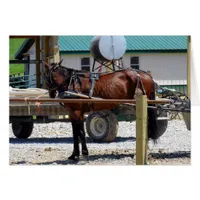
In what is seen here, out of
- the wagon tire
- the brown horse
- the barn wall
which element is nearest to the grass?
the barn wall

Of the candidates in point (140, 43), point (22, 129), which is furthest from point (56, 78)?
point (140, 43)

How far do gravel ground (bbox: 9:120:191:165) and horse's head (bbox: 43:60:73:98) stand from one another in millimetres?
1277

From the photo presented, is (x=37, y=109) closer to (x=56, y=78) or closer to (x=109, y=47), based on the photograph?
(x=109, y=47)

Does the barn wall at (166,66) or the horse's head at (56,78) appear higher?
the barn wall at (166,66)

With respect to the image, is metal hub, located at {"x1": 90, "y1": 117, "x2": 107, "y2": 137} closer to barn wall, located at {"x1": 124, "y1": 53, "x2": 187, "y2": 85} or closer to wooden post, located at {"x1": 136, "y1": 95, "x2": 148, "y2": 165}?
wooden post, located at {"x1": 136, "y1": 95, "x2": 148, "y2": 165}

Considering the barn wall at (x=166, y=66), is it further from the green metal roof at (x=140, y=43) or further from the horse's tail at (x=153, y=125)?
the horse's tail at (x=153, y=125)

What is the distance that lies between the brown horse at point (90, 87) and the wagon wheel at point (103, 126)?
1.92 m

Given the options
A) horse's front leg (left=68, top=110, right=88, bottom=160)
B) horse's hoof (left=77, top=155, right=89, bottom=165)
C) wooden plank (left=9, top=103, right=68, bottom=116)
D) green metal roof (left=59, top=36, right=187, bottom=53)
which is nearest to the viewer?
horse's hoof (left=77, top=155, right=89, bottom=165)

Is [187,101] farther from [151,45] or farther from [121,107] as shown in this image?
[151,45]

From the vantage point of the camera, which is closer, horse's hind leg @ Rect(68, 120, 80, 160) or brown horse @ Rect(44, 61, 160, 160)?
horse's hind leg @ Rect(68, 120, 80, 160)

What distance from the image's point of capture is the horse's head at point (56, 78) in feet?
39.9

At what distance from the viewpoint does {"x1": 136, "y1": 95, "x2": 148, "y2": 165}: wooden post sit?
9487 millimetres

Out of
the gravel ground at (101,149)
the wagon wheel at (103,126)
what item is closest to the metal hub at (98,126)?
the wagon wheel at (103,126)

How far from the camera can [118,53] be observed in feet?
51.0
